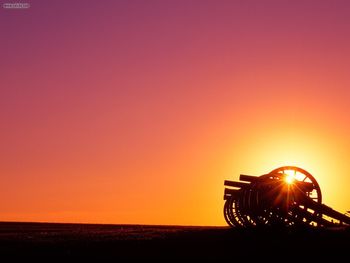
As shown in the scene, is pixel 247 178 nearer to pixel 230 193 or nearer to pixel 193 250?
pixel 230 193

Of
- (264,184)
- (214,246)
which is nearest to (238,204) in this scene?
(264,184)

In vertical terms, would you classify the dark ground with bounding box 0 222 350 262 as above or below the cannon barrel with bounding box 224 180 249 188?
below

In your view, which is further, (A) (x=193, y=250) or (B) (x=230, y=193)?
(B) (x=230, y=193)

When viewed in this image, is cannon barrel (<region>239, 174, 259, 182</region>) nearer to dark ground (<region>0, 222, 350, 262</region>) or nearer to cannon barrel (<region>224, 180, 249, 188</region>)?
cannon barrel (<region>224, 180, 249, 188</region>)

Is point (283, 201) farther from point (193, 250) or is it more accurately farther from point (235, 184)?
point (193, 250)

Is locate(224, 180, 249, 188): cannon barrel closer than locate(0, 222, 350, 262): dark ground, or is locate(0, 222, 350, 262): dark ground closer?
locate(0, 222, 350, 262): dark ground

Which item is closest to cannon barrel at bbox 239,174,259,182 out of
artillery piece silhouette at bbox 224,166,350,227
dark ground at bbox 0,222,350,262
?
artillery piece silhouette at bbox 224,166,350,227

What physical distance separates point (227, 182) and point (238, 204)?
101cm

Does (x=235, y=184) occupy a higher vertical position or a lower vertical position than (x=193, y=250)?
higher

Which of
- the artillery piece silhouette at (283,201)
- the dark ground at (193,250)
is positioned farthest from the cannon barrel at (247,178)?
the dark ground at (193,250)

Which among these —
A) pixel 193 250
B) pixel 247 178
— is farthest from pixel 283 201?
pixel 193 250

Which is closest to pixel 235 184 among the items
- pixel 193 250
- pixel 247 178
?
pixel 247 178

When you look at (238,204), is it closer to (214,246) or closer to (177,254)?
(214,246)

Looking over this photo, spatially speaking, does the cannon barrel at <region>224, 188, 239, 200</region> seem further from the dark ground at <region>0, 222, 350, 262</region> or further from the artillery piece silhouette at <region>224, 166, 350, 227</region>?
the dark ground at <region>0, 222, 350, 262</region>
